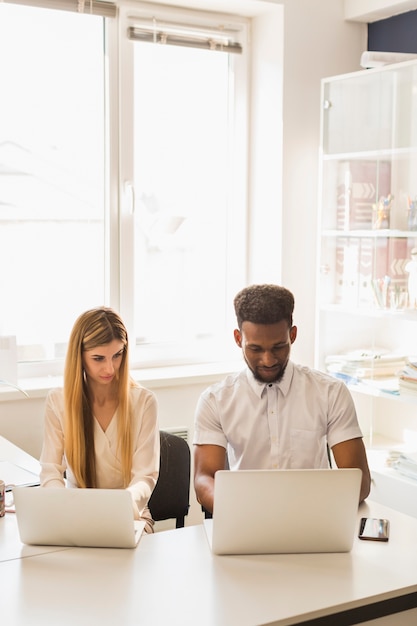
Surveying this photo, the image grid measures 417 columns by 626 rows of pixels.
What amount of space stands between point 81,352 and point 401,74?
182 cm

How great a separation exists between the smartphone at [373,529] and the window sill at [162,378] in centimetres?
154

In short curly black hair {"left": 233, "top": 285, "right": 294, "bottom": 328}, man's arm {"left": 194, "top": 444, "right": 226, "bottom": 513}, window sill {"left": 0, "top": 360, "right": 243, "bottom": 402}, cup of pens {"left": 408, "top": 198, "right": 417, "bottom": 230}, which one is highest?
cup of pens {"left": 408, "top": 198, "right": 417, "bottom": 230}

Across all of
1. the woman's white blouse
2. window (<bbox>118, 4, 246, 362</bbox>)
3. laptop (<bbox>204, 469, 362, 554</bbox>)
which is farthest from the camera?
window (<bbox>118, 4, 246, 362</bbox>)

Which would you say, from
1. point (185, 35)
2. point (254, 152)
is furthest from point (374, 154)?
point (185, 35)

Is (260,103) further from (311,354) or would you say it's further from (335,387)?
(335,387)

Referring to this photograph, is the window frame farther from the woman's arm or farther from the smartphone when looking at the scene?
the smartphone

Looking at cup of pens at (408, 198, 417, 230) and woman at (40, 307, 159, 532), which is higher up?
cup of pens at (408, 198, 417, 230)

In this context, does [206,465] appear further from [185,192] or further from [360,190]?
[185,192]

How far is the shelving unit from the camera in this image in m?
3.35

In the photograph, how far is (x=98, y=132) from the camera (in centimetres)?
361

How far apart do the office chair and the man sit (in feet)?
0.79

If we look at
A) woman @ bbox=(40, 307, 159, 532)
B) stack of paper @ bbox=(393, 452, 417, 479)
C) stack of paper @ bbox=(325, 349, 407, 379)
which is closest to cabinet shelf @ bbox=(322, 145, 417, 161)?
stack of paper @ bbox=(325, 349, 407, 379)

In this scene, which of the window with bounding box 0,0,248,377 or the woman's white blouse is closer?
the woman's white blouse

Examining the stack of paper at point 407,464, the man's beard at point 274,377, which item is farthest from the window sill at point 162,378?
the man's beard at point 274,377
